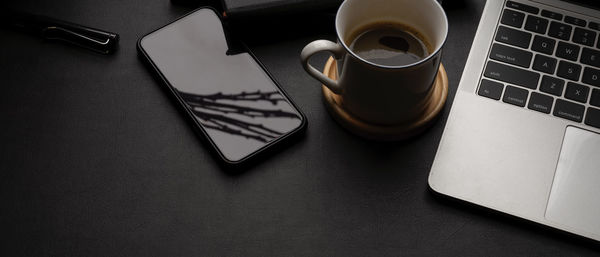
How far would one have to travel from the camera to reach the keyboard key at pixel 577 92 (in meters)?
0.64

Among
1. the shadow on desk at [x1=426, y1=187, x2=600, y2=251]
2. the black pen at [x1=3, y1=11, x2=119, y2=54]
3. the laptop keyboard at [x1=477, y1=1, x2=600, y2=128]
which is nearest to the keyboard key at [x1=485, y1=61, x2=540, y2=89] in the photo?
the laptop keyboard at [x1=477, y1=1, x2=600, y2=128]

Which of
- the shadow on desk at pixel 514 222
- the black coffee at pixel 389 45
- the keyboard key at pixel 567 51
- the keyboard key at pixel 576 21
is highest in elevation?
the black coffee at pixel 389 45

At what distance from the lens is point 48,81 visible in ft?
2.32

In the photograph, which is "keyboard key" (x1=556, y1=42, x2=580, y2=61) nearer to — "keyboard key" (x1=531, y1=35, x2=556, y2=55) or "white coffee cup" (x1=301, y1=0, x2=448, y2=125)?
"keyboard key" (x1=531, y1=35, x2=556, y2=55)

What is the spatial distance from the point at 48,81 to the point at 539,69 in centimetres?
56

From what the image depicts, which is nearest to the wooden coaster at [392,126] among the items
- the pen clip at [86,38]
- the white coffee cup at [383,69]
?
the white coffee cup at [383,69]

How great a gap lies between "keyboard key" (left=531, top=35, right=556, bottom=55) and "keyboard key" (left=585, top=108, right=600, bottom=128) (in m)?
0.08

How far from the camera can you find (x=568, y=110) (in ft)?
Result: 2.08

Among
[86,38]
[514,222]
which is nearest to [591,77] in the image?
[514,222]

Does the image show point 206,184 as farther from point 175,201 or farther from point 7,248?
point 7,248

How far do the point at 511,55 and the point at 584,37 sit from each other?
0.29 feet

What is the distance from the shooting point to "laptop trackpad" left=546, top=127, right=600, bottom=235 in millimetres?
590

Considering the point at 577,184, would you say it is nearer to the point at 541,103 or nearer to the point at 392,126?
the point at 541,103

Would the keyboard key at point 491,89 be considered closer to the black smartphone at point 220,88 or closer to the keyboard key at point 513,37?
the keyboard key at point 513,37
